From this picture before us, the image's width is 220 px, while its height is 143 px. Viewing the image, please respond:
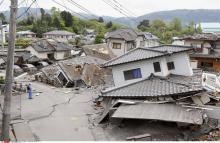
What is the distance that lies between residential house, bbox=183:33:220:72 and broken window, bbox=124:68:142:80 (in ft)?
53.8

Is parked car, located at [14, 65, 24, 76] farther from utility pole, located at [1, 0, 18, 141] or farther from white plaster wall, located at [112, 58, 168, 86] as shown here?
utility pole, located at [1, 0, 18, 141]

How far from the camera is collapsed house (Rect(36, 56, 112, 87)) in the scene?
33250 millimetres

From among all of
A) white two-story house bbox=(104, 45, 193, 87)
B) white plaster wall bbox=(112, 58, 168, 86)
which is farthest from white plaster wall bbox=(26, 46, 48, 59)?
white plaster wall bbox=(112, 58, 168, 86)

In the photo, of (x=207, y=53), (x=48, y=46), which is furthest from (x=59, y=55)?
(x=207, y=53)

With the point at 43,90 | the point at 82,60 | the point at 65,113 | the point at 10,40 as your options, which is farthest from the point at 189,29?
the point at 10,40

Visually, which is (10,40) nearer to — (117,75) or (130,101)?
(130,101)

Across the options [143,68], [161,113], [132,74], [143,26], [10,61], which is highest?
[143,26]

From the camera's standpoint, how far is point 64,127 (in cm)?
1788

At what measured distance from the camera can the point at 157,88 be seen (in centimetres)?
1869

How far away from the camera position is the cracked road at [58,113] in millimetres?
16672

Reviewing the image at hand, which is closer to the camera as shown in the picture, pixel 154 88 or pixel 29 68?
pixel 154 88

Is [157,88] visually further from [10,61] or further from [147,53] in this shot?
[10,61]

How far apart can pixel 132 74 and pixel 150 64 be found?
1.45 metres

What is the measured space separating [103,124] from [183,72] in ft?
24.6
